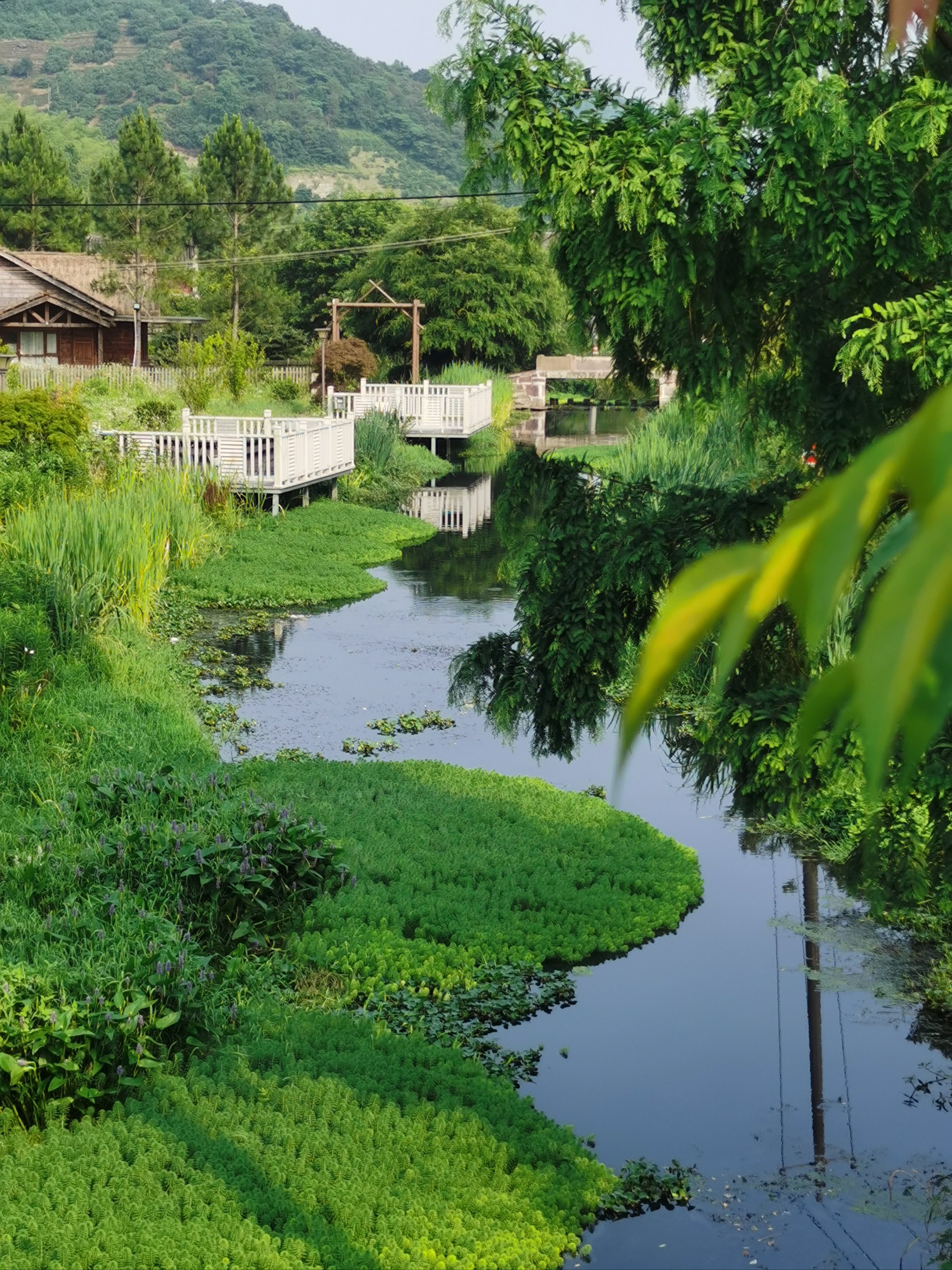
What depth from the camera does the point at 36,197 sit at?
5775 cm

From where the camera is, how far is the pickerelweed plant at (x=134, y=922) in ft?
16.3

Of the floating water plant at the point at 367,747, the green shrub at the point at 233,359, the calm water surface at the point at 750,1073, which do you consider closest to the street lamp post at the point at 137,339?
the green shrub at the point at 233,359

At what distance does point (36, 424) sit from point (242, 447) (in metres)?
3.89

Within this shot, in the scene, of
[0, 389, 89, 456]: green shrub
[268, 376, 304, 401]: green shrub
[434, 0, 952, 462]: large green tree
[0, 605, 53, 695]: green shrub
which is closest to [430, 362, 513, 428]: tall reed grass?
[268, 376, 304, 401]: green shrub

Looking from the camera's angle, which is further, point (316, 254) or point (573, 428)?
point (316, 254)

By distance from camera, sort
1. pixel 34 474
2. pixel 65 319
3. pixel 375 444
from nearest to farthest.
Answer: pixel 34 474 < pixel 375 444 < pixel 65 319

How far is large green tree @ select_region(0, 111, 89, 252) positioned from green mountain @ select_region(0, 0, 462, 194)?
55.9 metres

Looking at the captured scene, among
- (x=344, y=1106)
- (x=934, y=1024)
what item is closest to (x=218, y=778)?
(x=344, y=1106)

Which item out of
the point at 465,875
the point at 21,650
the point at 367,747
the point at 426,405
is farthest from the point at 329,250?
the point at 465,875

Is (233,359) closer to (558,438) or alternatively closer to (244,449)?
(244,449)

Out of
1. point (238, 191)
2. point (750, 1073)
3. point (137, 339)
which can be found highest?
point (238, 191)

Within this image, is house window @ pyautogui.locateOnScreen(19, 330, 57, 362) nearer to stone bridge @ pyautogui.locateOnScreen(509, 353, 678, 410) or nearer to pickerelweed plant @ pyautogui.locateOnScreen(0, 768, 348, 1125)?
stone bridge @ pyautogui.locateOnScreen(509, 353, 678, 410)

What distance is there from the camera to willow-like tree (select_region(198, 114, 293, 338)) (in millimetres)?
51875

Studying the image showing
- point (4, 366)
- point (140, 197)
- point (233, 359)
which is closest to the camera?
point (233, 359)
